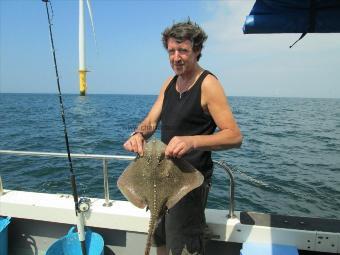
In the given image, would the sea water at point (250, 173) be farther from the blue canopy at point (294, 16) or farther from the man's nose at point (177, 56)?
the blue canopy at point (294, 16)

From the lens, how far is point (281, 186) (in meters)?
11.3

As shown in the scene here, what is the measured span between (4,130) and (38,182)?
574 inches

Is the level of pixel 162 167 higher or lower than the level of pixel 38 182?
higher

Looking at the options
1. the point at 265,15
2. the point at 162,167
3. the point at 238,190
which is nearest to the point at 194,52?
the point at 265,15

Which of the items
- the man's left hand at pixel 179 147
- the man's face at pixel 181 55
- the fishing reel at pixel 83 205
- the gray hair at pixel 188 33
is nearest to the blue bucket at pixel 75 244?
the fishing reel at pixel 83 205

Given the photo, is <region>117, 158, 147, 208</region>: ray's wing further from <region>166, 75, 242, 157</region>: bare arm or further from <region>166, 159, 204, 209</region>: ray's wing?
<region>166, 75, 242, 157</region>: bare arm

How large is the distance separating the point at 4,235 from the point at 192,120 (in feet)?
10.1

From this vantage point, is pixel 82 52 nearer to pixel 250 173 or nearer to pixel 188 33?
pixel 250 173

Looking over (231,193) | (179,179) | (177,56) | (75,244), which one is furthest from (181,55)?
(75,244)

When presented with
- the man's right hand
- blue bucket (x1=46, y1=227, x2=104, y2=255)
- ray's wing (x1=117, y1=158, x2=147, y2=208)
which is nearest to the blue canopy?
the man's right hand

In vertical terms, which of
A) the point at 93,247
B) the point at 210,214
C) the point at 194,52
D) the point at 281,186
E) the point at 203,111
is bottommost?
the point at 281,186

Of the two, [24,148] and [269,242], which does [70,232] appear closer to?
[269,242]

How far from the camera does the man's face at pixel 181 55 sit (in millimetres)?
2975

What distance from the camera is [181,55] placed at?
2982 millimetres
